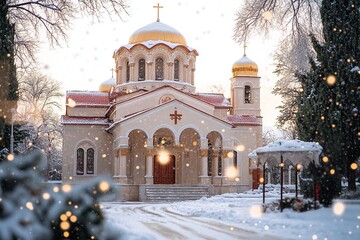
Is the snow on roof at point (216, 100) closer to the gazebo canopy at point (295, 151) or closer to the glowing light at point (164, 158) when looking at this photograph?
the glowing light at point (164, 158)

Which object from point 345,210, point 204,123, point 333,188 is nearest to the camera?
point 345,210

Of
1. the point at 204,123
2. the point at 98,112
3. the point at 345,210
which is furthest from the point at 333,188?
the point at 98,112

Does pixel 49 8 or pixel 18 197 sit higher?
pixel 49 8

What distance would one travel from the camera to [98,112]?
39.5 meters

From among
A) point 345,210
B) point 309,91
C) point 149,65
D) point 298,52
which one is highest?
point 149,65

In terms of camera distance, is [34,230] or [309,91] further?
[309,91]

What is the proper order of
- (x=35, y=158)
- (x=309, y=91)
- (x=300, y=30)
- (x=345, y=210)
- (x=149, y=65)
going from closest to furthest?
(x=35, y=158) < (x=345, y=210) < (x=300, y=30) < (x=309, y=91) < (x=149, y=65)

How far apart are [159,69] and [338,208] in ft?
76.1

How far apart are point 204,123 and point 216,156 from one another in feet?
9.65

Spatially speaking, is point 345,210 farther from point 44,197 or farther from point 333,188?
point 44,197

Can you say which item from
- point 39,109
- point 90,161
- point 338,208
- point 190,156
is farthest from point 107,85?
point 338,208

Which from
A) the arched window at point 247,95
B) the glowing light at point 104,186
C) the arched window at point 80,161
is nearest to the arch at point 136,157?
the arched window at point 80,161

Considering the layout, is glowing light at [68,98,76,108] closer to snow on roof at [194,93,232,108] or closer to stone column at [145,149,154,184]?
snow on roof at [194,93,232,108]

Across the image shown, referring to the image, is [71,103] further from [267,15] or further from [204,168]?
[267,15]
